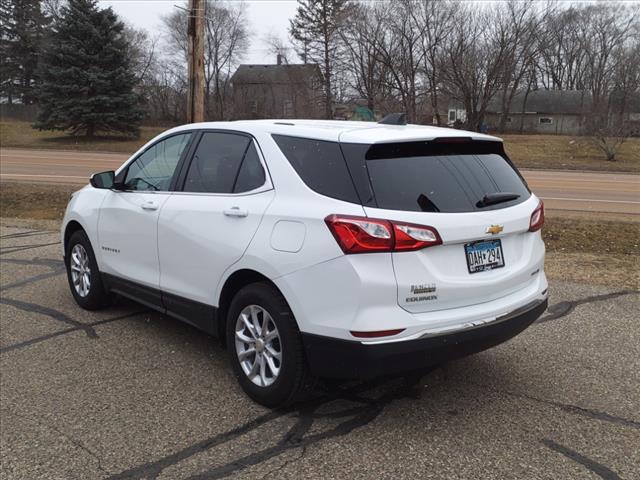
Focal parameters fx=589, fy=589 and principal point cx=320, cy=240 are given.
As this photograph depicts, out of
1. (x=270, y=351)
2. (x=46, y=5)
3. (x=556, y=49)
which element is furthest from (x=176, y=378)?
(x=556, y=49)

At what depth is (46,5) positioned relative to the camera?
61375 millimetres

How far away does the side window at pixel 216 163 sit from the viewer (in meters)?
3.99

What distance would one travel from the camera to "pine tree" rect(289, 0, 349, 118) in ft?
158

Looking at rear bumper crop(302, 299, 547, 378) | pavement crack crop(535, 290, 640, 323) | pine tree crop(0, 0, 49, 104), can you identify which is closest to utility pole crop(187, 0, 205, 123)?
pavement crack crop(535, 290, 640, 323)

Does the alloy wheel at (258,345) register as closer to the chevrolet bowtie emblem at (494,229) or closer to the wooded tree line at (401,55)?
the chevrolet bowtie emblem at (494,229)

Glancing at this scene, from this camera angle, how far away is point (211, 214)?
3939 millimetres

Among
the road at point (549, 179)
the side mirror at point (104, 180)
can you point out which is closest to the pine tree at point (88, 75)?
the road at point (549, 179)

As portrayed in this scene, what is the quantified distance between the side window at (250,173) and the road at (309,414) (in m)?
1.36

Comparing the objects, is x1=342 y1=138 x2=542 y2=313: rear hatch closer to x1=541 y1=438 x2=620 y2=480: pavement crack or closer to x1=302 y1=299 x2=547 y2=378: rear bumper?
x1=302 y1=299 x2=547 y2=378: rear bumper

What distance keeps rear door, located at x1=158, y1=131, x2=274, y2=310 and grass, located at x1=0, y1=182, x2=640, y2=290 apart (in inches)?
176

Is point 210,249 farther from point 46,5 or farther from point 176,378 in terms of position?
point 46,5

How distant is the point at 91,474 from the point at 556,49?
75.7 meters

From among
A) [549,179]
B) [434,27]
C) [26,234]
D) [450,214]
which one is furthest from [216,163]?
[434,27]

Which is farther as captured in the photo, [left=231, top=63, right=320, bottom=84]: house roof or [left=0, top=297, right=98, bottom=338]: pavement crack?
[left=231, top=63, right=320, bottom=84]: house roof
